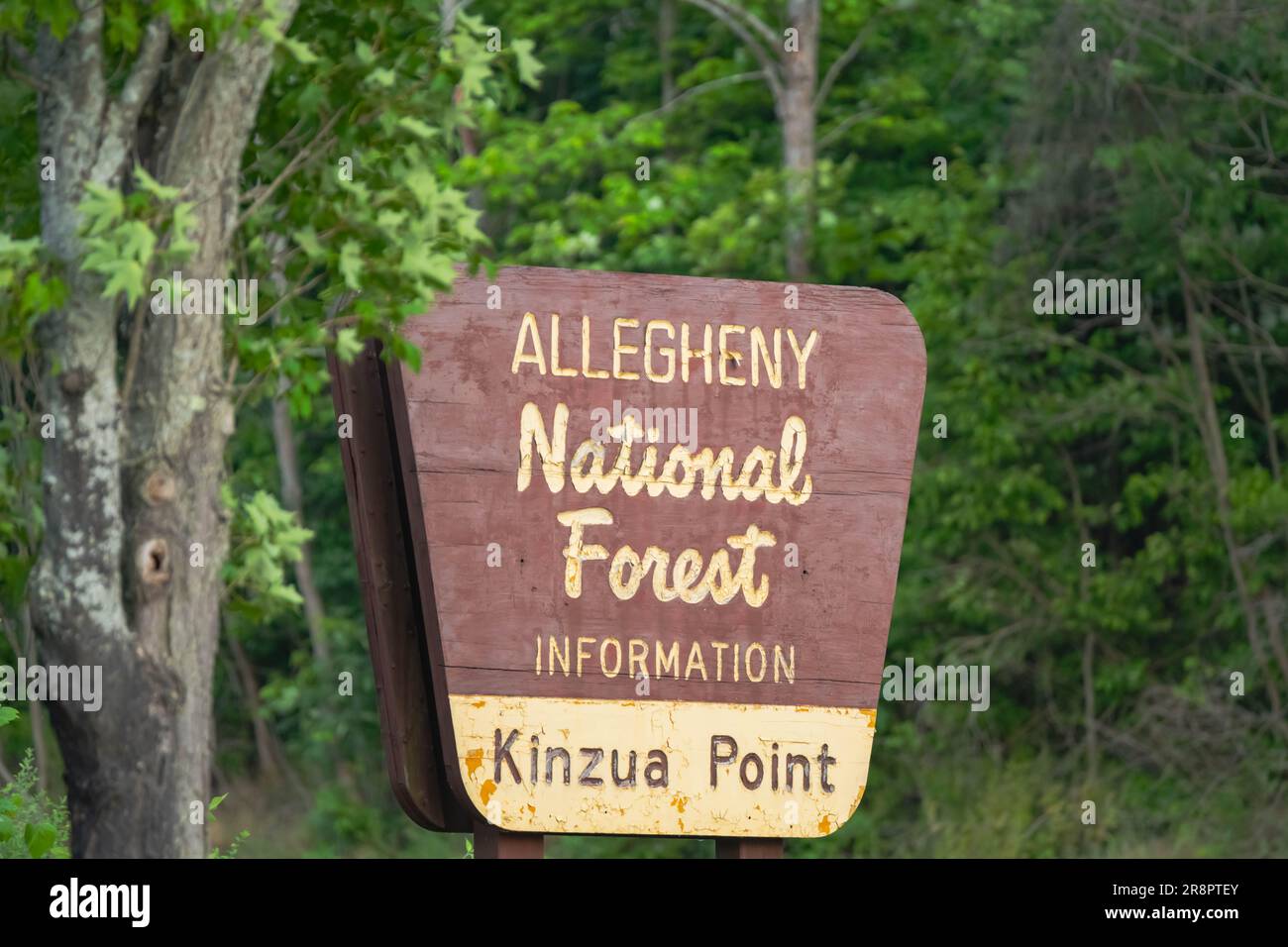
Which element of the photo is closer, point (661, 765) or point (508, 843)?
point (508, 843)

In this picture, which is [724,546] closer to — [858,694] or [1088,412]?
[858,694]

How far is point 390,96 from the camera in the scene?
20.5 ft

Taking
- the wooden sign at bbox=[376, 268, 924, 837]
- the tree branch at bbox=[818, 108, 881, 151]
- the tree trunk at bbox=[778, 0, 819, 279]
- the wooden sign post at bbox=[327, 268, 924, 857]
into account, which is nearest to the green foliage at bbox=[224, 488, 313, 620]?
the wooden sign post at bbox=[327, 268, 924, 857]

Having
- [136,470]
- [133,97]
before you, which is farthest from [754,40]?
[136,470]

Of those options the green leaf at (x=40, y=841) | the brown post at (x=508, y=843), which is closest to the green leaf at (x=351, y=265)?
the brown post at (x=508, y=843)

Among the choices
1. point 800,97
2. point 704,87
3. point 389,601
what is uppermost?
point 704,87

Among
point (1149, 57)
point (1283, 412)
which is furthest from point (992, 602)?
point (1149, 57)

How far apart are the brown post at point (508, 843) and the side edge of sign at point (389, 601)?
0.16 m

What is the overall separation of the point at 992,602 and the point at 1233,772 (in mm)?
2372

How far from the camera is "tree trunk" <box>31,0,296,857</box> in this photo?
548 centimetres

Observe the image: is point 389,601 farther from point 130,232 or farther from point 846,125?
point 846,125

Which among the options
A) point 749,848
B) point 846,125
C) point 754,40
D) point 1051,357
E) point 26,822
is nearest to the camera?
point 749,848

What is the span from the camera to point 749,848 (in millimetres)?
6039

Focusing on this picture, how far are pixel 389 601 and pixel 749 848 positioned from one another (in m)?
1.28
